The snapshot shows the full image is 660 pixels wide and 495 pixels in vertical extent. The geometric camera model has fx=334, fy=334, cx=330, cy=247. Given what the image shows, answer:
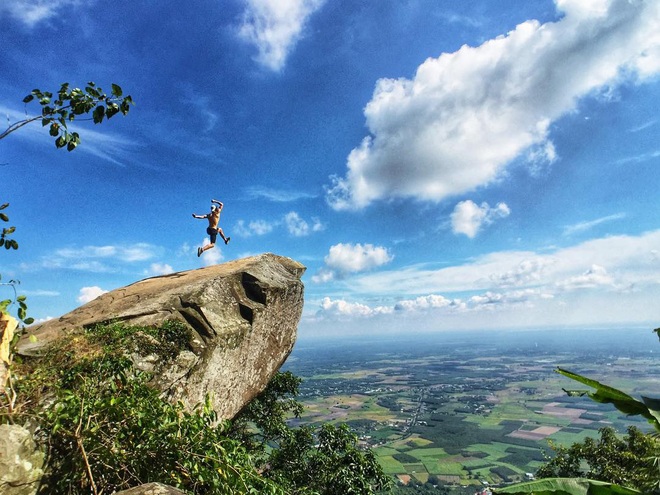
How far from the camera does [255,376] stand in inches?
443

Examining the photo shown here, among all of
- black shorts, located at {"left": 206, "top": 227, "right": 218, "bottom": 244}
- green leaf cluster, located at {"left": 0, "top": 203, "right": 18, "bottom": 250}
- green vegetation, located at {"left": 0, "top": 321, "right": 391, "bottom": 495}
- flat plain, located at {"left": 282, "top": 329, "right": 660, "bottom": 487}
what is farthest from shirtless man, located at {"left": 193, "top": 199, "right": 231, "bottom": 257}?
flat plain, located at {"left": 282, "top": 329, "right": 660, "bottom": 487}

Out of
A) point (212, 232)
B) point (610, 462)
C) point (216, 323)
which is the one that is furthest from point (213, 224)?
point (610, 462)

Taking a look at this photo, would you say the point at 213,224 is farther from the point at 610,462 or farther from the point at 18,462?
the point at 610,462

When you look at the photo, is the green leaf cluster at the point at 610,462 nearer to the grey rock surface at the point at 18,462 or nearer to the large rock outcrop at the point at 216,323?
the grey rock surface at the point at 18,462

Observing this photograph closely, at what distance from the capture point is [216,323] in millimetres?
9836

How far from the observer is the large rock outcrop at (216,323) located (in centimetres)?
854

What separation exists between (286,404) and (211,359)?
8.22 m

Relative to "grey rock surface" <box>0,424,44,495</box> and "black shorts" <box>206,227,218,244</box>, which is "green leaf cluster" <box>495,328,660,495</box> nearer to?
"grey rock surface" <box>0,424,44,495</box>

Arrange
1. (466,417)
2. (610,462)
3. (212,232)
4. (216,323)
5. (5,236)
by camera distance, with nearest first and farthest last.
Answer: (5,236) → (216,323) → (610,462) → (212,232) → (466,417)

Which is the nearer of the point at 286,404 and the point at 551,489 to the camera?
the point at 551,489

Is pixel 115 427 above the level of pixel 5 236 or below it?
below

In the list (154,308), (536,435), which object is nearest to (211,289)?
(154,308)

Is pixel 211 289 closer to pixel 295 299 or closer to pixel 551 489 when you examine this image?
pixel 295 299

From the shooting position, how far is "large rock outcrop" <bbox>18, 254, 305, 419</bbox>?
854cm
